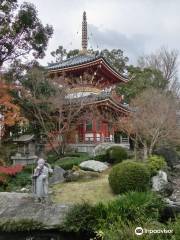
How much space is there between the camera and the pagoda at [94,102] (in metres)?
25.5

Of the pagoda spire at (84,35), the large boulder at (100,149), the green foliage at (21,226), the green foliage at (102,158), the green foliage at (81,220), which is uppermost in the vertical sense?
the pagoda spire at (84,35)

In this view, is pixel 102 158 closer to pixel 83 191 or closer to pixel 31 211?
pixel 83 191

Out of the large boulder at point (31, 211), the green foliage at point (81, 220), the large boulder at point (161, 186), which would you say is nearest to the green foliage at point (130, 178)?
the large boulder at point (161, 186)

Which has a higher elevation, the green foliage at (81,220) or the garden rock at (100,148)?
the garden rock at (100,148)

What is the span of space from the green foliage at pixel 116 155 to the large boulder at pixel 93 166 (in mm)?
1568

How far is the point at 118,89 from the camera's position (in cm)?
4191

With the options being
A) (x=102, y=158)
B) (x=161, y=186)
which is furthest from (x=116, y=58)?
(x=161, y=186)

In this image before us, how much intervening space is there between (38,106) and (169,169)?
29.6ft

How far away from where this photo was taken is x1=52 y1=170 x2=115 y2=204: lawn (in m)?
15.4

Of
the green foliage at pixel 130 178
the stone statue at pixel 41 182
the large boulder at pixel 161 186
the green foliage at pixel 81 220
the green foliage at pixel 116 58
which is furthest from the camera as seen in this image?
the green foliage at pixel 116 58

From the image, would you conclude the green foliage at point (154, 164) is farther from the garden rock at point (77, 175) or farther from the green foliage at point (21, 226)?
the green foliage at point (21, 226)

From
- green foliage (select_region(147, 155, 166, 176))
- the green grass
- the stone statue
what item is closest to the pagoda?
the green grass

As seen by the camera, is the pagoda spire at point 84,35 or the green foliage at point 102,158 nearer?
the green foliage at point 102,158

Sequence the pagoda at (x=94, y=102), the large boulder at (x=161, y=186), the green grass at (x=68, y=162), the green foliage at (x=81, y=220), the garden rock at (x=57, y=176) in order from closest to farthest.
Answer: the green foliage at (x=81, y=220) → the large boulder at (x=161, y=186) → the garden rock at (x=57, y=176) → the green grass at (x=68, y=162) → the pagoda at (x=94, y=102)
